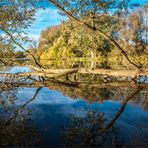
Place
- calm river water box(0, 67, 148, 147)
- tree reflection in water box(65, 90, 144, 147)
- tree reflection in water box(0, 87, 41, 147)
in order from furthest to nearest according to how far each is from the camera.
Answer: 1. calm river water box(0, 67, 148, 147)
2. tree reflection in water box(65, 90, 144, 147)
3. tree reflection in water box(0, 87, 41, 147)

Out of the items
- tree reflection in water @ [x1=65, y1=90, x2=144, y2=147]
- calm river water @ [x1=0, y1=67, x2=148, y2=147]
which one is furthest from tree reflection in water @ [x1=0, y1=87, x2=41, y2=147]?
tree reflection in water @ [x1=65, y1=90, x2=144, y2=147]

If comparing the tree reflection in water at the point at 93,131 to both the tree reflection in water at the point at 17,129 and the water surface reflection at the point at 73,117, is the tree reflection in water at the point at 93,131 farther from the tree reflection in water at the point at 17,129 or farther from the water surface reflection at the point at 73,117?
the tree reflection in water at the point at 17,129

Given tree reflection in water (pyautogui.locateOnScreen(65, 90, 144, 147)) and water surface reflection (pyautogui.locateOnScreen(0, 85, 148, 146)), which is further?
water surface reflection (pyautogui.locateOnScreen(0, 85, 148, 146))

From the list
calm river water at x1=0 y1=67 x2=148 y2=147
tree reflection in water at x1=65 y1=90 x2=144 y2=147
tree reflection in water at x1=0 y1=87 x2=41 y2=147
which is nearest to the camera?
tree reflection in water at x1=0 y1=87 x2=41 y2=147

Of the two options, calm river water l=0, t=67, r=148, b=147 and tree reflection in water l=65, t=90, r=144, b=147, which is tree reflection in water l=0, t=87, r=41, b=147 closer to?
calm river water l=0, t=67, r=148, b=147

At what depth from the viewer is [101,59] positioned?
1421 inches

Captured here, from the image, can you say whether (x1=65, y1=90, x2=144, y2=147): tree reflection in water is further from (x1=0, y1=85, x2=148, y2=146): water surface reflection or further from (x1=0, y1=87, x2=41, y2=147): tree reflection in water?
(x1=0, y1=87, x2=41, y2=147): tree reflection in water

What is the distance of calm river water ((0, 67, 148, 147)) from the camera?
657cm

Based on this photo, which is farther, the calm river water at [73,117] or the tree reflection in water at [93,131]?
the calm river water at [73,117]

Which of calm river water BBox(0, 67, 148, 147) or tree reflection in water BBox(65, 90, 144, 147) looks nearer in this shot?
tree reflection in water BBox(65, 90, 144, 147)

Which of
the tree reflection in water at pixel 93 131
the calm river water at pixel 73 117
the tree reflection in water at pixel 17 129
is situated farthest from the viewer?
the calm river water at pixel 73 117

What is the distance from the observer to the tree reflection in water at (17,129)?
625 centimetres

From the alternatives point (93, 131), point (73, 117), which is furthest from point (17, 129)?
point (73, 117)

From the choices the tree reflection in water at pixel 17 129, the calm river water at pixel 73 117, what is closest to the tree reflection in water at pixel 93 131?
the calm river water at pixel 73 117
